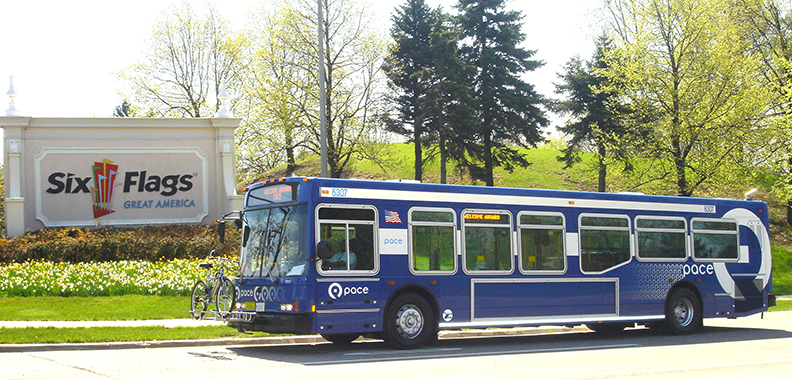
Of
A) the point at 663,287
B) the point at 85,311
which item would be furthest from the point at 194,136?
the point at 663,287

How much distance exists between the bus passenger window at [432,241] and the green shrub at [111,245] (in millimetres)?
11175

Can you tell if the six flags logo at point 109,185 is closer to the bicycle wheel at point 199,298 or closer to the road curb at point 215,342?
the bicycle wheel at point 199,298

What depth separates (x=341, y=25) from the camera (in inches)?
1463

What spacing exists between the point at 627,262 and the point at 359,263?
6.35 m

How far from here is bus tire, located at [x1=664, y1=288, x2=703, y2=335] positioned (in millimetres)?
15672

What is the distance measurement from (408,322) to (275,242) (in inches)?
101

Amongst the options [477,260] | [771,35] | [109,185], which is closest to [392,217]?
[477,260]

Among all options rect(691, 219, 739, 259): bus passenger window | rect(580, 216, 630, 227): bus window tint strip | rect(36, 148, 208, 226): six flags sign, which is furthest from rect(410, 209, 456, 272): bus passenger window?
rect(36, 148, 208, 226): six flags sign

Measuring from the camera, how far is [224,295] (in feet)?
43.4

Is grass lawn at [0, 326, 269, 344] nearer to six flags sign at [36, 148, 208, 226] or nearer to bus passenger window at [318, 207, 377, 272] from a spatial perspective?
bus passenger window at [318, 207, 377, 272]

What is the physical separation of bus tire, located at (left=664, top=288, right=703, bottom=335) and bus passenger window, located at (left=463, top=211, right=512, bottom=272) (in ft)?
14.8

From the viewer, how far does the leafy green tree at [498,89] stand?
4253cm

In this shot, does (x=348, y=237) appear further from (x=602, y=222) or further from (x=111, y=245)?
(x=111, y=245)

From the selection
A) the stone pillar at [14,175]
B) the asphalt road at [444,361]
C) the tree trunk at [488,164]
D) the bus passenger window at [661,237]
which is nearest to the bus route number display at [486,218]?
the asphalt road at [444,361]
